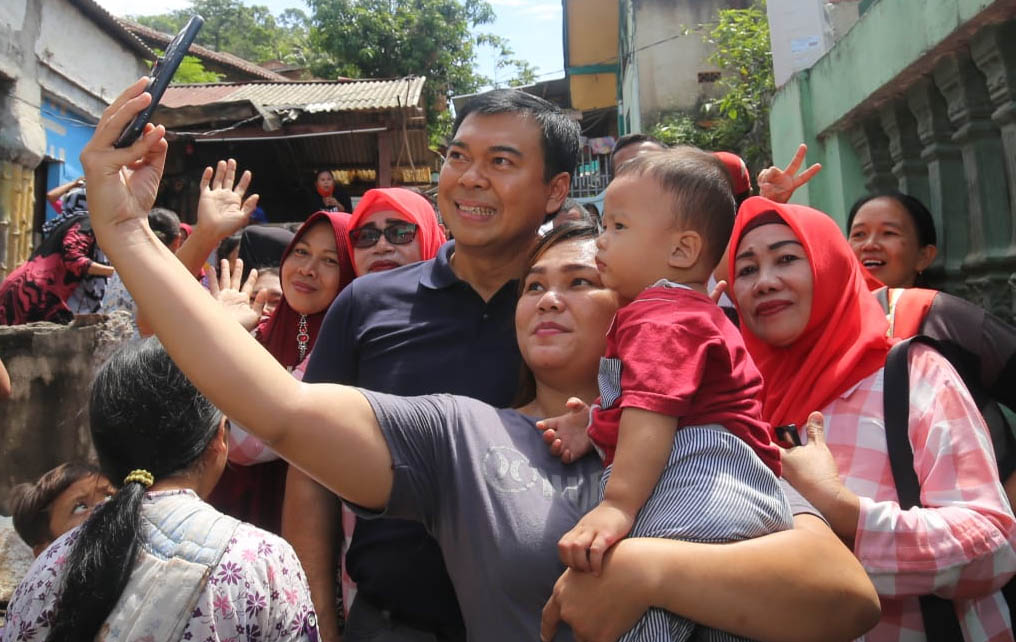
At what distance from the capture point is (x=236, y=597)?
1632 mm

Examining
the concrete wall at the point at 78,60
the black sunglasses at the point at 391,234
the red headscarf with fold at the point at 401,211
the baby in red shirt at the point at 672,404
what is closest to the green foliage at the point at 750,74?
the red headscarf with fold at the point at 401,211

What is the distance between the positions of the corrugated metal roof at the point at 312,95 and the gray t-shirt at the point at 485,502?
7.19m

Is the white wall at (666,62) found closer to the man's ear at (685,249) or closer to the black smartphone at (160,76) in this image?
the man's ear at (685,249)

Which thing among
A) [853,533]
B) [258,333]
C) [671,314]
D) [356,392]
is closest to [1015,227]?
[853,533]

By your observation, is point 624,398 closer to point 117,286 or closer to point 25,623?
point 25,623

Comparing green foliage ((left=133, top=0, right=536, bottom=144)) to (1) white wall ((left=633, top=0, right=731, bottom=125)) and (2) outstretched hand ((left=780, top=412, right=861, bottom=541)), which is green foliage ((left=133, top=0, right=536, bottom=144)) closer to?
(1) white wall ((left=633, top=0, right=731, bottom=125))

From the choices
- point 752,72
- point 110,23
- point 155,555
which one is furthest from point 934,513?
point 110,23

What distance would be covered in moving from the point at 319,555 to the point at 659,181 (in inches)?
51.6

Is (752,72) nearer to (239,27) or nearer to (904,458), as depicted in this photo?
(904,458)

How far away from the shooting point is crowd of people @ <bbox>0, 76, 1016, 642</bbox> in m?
1.34

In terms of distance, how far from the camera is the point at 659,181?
1.78 m

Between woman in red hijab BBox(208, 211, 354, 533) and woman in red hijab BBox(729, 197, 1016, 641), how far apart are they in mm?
1450

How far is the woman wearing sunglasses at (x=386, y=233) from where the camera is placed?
279 centimetres

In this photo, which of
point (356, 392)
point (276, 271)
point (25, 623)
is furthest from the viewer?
point (276, 271)
